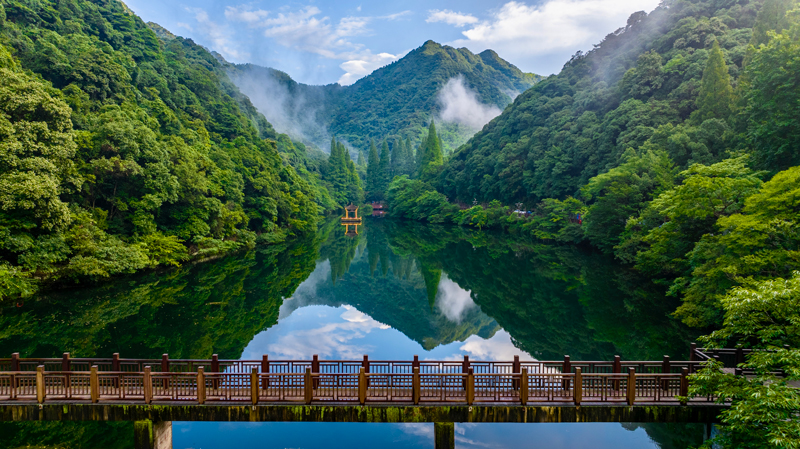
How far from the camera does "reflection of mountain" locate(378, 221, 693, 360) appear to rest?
62.1ft

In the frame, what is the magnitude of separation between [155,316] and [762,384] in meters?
22.2

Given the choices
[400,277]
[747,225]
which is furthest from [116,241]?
[747,225]

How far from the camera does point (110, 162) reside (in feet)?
90.8

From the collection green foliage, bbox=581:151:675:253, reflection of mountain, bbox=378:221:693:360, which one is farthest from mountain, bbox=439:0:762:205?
reflection of mountain, bbox=378:221:693:360

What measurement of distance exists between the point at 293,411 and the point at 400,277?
27.7 meters

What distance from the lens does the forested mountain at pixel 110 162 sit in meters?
22.0

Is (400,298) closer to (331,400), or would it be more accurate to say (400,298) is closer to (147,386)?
(331,400)

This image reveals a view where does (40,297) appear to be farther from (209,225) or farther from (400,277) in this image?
(400,277)

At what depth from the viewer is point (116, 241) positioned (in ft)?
89.3

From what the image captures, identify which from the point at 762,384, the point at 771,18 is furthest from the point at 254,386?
the point at 771,18

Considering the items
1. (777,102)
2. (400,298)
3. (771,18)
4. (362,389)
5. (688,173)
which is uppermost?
(771,18)

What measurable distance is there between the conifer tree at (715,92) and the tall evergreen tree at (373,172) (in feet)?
264

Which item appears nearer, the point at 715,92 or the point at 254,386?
the point at 254,386

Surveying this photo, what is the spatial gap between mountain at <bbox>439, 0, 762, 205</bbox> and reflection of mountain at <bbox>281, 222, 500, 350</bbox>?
18.3 m
